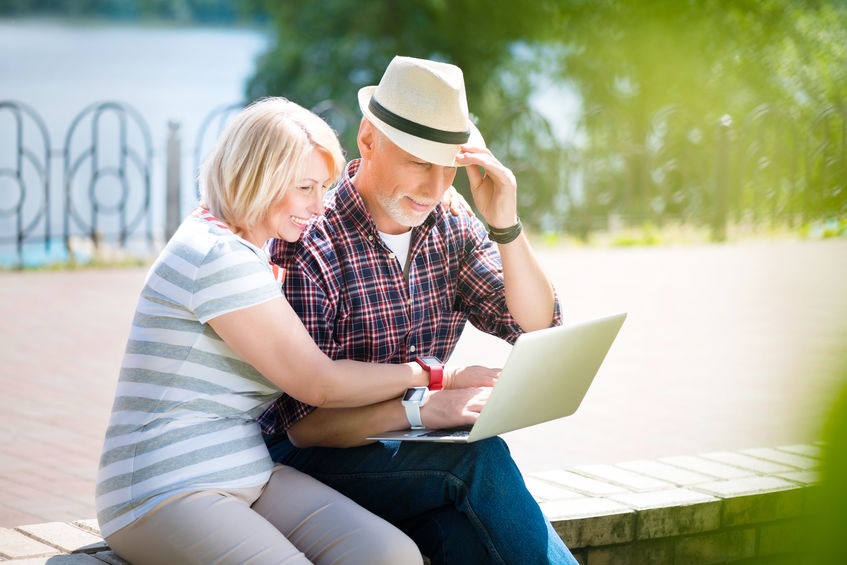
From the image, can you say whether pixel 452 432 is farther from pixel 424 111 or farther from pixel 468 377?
pixel 424 111

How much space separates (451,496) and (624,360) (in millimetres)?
3664

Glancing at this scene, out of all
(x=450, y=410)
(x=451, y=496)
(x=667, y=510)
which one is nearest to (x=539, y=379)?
(x=450, y=410)

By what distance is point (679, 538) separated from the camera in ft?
10.6

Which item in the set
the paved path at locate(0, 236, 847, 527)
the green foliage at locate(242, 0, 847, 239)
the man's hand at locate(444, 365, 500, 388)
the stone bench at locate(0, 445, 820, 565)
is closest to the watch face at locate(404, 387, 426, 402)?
the man's hand at locate(444, 365, 500, 388)

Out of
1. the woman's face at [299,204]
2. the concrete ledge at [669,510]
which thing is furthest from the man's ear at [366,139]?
the concrete ledge at [669,510]

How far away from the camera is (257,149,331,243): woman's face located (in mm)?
2486

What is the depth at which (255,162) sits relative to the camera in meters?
2.41

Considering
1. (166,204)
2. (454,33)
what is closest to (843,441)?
(166,204)

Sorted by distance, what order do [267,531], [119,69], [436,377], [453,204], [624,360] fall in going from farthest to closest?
[119,69]
[624,360]
[453,204]
[436,377]
[267,531]

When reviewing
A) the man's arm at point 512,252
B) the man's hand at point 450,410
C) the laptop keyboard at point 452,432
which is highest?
the man's arm at point 512,252

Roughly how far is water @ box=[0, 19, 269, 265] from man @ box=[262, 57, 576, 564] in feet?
72.3

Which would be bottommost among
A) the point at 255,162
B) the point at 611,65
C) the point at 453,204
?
the point at 453,204

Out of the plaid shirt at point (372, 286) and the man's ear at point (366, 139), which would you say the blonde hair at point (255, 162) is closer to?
the plaid shirt at point (372, 286)

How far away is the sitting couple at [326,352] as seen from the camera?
2307 millimetres
